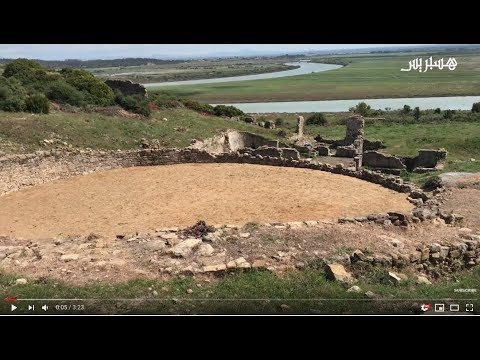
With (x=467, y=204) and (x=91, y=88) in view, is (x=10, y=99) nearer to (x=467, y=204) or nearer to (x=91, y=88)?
(x=91, y=88)

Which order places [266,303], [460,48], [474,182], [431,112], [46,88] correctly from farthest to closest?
[431,112]
[46,88]
[474,182]
[460,48]
[266,303]

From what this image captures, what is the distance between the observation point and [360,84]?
19.1 m

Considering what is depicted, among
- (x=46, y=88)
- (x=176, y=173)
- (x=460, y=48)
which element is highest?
(x=460, y=48)

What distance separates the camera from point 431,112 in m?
36.7

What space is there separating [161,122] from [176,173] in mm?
8756

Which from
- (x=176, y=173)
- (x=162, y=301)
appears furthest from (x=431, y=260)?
(x=176, y=173)

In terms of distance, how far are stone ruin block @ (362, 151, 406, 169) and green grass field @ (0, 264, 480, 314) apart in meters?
14.4

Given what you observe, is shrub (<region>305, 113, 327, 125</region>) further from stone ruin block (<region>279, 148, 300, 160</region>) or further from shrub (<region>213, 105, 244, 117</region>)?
stone ruin block (<region>279, 148, 300, 160</region>)

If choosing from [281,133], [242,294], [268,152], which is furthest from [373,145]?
[242,294]

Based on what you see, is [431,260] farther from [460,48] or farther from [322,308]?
[460,48]

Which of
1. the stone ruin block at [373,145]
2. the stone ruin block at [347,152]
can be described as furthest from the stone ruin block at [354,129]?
the stone ruin block at [347,152]

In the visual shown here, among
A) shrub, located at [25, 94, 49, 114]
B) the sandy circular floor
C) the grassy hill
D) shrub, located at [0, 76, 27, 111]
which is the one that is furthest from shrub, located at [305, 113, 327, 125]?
shrub, located at [0, 76, 27, 111]

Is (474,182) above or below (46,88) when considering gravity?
below

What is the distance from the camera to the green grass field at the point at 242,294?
8367mm
